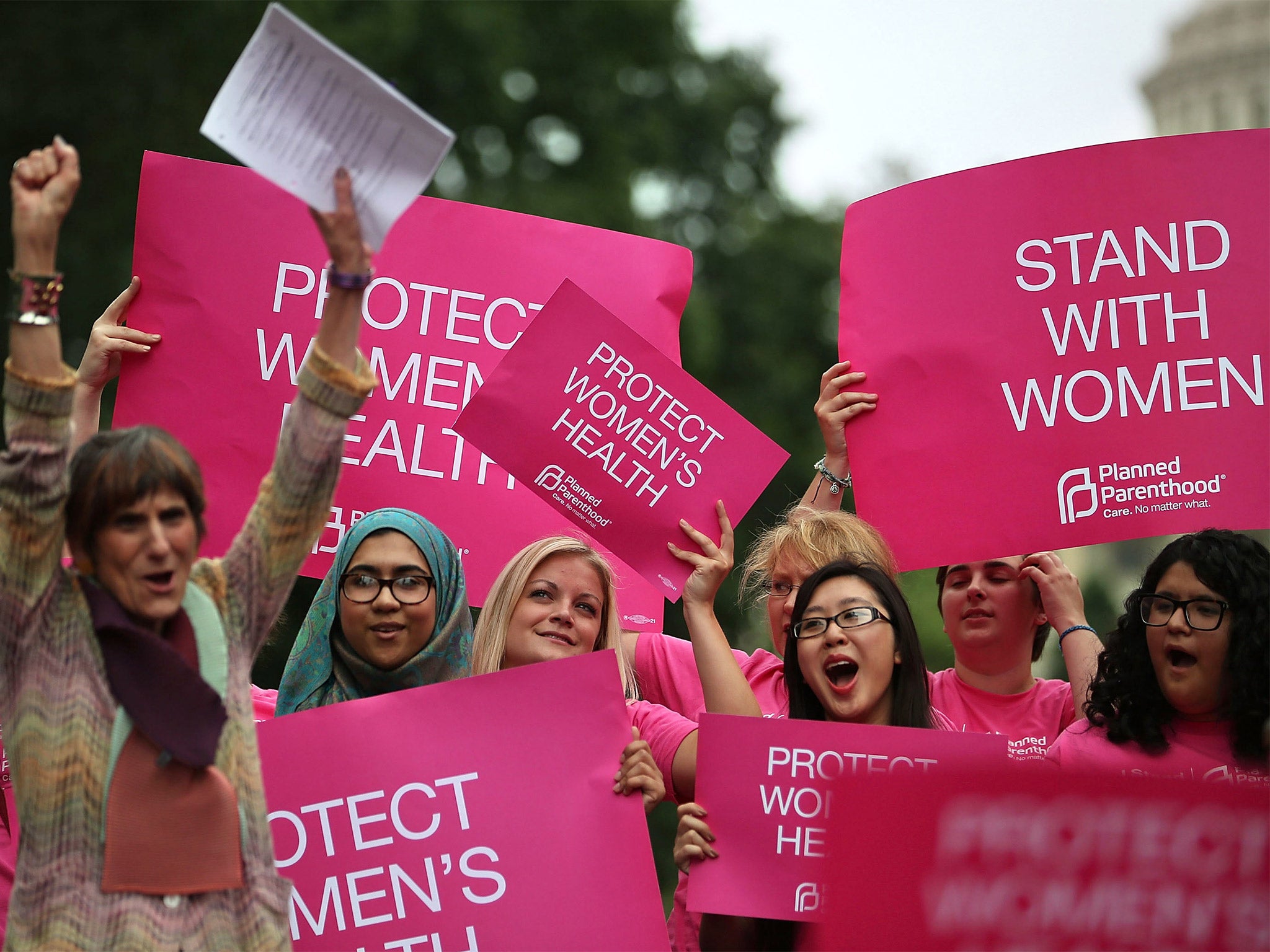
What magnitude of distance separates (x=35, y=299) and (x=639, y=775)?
1800 millimetres

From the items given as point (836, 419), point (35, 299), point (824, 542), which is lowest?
point (824, 542)

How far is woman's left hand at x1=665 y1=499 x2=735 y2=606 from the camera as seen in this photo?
438cm

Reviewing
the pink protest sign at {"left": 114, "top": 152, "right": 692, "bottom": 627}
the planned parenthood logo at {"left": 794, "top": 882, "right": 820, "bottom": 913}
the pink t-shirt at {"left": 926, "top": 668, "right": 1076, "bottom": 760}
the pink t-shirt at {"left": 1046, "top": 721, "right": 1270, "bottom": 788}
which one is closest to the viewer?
the planned parenthood logo at {"left": 794, "top": 882, "right": 820, "bottom": 913}

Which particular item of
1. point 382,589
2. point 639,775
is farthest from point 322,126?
point 639,775

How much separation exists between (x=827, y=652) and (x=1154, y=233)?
1648 millimetres

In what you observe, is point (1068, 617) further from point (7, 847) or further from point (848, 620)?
point (7, 847)

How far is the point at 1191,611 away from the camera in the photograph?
397 centimetres

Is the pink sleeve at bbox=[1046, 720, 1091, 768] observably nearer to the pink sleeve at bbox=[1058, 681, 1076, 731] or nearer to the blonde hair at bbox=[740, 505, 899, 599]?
the pink sleeve at bbox=[1058, 681, 1076, 731]

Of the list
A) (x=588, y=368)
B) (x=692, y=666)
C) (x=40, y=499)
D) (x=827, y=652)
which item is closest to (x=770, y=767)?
(x=827, y=652)

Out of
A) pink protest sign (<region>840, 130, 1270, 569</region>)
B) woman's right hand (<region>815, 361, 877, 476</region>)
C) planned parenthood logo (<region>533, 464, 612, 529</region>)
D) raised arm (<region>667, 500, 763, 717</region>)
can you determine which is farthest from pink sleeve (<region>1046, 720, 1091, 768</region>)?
planned parenthood logo (<region>533, 464, 612, 529</region>)

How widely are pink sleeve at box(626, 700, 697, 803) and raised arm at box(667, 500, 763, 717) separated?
97 millimetres

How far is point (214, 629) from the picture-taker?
2918 millimetres

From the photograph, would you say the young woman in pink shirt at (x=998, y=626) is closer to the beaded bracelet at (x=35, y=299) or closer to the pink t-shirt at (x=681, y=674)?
the pink t-shirt at (x=681, y=674)

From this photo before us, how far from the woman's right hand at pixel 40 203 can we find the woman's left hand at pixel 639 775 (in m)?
1.78
